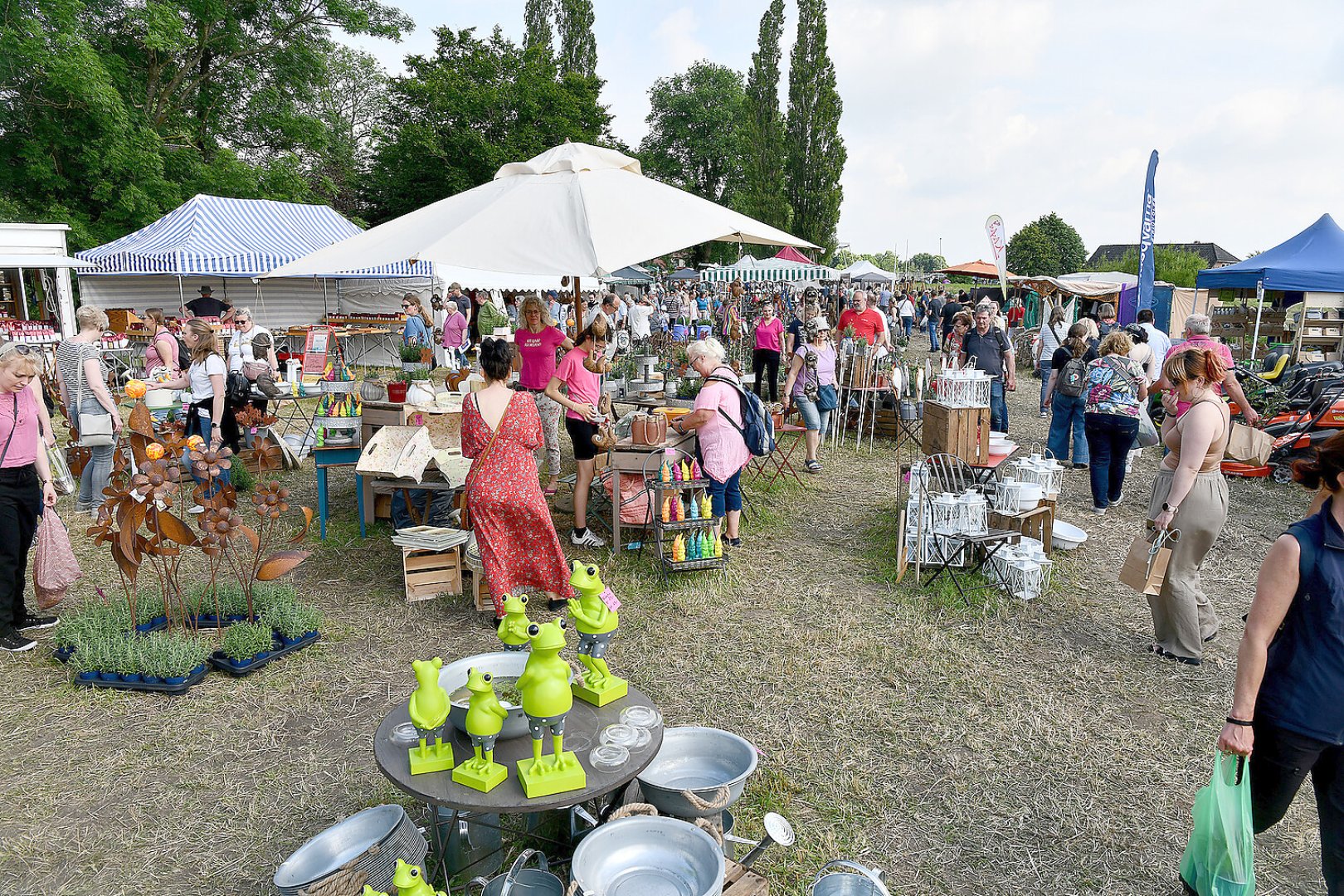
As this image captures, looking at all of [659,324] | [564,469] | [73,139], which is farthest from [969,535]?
[73,139]

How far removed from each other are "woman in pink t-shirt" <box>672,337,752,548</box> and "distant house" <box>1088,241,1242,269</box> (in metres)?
64.5

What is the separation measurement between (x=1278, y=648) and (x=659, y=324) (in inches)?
718

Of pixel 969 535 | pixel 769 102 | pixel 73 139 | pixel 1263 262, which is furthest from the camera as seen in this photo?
pixel 769 102

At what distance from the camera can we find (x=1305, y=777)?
2389 millimetres

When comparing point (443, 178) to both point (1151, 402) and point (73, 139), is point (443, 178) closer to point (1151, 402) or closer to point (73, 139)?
point (73, 139)

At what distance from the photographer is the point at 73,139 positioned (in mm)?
18609

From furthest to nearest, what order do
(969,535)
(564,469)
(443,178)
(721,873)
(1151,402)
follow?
(443,178)
(1151,402)
(564,469)
(969,535)
(721,873)

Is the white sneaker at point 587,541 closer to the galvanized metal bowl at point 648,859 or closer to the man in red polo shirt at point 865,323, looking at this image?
the galvanized metal bowl at point 648,859

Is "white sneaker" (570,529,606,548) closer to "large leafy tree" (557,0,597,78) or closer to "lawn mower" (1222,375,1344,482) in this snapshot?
"lawn mower" (1222,375,1344,482)

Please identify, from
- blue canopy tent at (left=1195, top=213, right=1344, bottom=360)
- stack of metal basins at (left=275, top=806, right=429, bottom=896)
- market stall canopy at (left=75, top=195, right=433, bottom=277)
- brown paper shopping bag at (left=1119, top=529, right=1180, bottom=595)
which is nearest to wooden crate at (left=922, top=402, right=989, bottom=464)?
brown paper shopping bag at (left=1119, top=529, right=1180, bottom=595)

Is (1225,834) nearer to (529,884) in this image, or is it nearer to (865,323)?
(529,884)

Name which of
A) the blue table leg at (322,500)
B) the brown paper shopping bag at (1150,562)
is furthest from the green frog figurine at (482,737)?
the blue table leg at (322,500)

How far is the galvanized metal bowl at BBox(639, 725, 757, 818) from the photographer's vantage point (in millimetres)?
2660

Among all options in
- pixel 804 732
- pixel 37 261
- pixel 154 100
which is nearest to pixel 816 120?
pixel 154 100
